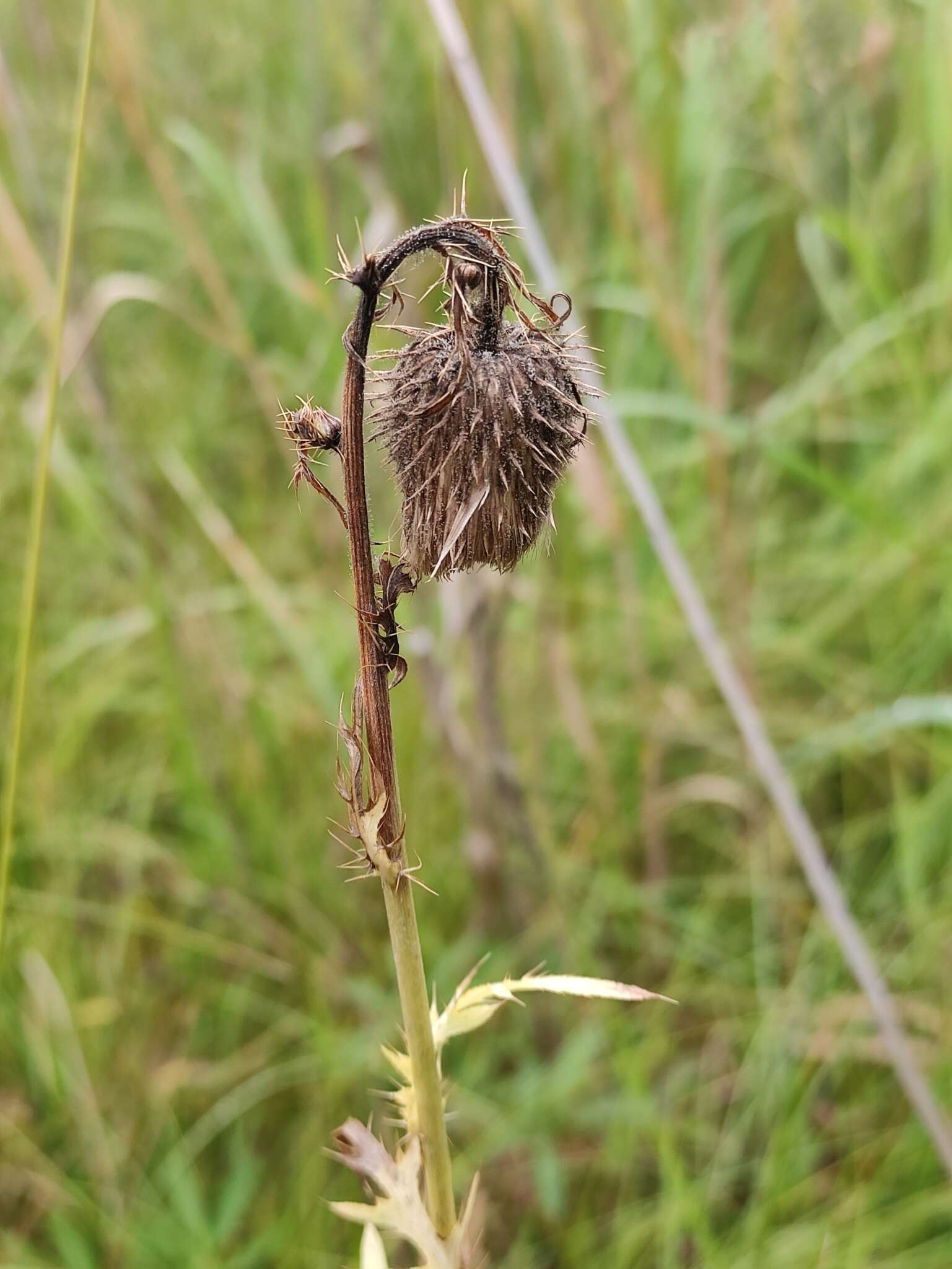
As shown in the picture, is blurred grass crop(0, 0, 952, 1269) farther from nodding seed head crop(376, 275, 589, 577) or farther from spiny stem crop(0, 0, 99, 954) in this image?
nodding seed head crop(376, 275, 589, 577)

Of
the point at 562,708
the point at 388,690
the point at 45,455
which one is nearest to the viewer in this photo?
the point at 388,690

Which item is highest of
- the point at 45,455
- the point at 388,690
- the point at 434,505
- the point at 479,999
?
the point at 45,455

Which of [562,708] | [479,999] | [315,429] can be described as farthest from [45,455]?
[562,708]

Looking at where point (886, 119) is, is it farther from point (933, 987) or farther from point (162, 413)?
point (933, 987)

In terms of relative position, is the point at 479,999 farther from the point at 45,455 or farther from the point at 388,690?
the point at 45,455

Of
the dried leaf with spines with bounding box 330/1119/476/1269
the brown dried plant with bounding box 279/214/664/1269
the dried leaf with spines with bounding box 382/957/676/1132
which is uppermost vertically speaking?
the brown dried plant with bounding box 279/214/664/1269

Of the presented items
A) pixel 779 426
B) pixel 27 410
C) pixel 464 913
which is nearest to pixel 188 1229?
pixel 464 913

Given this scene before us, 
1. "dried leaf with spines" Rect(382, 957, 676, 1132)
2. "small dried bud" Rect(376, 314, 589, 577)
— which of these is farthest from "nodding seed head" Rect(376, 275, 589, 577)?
"dried leaf with spines" Rect(382, 957, 676, 1132)

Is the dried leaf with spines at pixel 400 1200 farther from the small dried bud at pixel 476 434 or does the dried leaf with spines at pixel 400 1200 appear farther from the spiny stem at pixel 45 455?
the spiny stem at pixel 45 455
